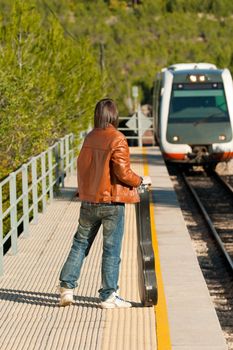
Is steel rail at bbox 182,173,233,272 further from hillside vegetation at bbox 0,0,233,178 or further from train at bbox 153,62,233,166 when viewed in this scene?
hillside vegetation at bbox 0,0,233,178

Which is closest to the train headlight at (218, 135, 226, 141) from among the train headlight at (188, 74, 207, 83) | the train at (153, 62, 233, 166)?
the train at (153, 62, 233, 166)

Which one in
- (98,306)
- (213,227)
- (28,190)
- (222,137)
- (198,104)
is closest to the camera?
(98,306)

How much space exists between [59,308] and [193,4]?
10532cm

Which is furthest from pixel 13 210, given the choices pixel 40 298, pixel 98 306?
pixel 98 306

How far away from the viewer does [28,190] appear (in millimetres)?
13758

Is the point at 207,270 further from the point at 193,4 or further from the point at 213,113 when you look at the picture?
the point at 193,4

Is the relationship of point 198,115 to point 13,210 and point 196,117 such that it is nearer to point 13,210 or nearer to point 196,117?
point 196,117

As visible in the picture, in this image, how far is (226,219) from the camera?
62.2 ft

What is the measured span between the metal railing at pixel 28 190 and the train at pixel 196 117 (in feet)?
Answer: 11.8

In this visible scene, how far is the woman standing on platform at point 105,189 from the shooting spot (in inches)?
330

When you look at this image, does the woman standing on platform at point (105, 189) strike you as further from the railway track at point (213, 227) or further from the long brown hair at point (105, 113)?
the railway track at point (213, 227)

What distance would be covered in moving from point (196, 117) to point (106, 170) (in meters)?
18.5

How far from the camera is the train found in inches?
1044

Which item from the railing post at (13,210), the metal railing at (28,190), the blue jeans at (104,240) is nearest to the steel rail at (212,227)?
the metal railing at (28,190)
